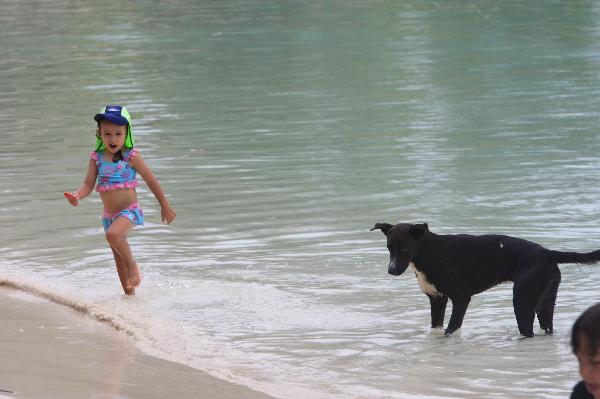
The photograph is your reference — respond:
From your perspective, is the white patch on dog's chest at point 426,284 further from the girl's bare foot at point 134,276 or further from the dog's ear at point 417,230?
the girl's bare foot at point 134,276

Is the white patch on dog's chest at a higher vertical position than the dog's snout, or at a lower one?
lower

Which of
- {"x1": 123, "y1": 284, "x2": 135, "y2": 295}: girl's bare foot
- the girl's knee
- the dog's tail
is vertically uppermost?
the dog's tail

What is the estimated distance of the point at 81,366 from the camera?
7414mm

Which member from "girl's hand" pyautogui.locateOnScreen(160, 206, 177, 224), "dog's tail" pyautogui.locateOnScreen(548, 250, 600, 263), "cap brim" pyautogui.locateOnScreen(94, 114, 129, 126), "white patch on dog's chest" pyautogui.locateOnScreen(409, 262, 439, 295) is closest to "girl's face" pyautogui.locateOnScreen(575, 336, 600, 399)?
"dog's tail" pyautogui.locateOnScreen(548, 250, 600, 263)

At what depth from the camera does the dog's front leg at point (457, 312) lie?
26.2 ft

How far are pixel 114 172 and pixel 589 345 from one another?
568 cm

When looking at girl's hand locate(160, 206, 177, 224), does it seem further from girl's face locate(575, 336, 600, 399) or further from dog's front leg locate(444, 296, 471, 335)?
girl's face locate(575, 336, 600, 399)

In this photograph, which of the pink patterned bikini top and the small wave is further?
the pink patterned bikini top

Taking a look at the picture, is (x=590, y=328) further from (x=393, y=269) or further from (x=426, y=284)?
(x=426, y=284)

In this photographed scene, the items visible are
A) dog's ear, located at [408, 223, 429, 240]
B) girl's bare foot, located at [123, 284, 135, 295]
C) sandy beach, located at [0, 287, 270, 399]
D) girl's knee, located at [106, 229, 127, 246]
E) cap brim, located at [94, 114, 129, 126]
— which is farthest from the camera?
girl's bare foot, located at [123, 284, 135, 295]

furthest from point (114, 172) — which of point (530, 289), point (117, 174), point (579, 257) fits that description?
point (579, 257)

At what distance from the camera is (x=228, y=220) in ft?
39.5

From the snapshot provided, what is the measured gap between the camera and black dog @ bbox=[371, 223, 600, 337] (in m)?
7.79

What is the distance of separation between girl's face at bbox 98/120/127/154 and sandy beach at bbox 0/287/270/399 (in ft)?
3.81
